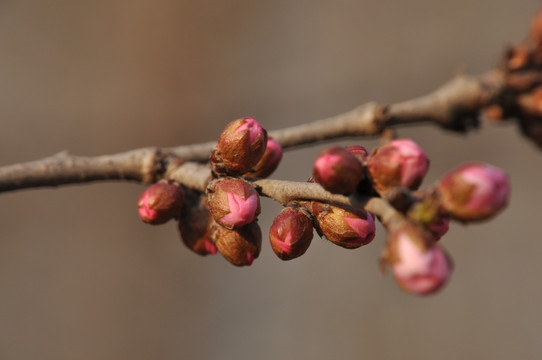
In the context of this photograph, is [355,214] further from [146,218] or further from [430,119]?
[146,218]

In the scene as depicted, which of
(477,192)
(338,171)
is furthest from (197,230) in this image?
(477,192)

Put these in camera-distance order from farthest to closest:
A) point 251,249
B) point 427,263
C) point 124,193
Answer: point 124,193 < point 251,249 < point 427,263

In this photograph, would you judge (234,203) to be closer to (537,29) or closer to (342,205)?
(342,205)

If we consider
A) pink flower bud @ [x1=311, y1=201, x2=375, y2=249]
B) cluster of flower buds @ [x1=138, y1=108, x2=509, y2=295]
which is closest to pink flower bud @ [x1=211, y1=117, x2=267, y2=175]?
cluster of flower buds @ [x1=138, y1=108, x2=509, y2=295]

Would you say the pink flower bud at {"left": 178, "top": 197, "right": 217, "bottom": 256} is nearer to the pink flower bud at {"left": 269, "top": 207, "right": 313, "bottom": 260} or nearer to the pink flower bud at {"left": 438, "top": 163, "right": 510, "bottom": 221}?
the pink flower bud at {"left": 269, "top": 207, "right": 313, "bottom": 260}

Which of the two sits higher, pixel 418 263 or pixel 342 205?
pixel 342 205

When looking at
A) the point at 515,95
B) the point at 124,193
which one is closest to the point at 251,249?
the point at 515,95
